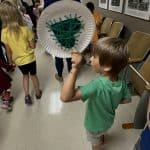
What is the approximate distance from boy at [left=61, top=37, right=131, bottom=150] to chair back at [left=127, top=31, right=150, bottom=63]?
4.00 feet

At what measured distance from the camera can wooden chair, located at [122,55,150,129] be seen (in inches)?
75.9

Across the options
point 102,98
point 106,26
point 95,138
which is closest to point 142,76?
point 95,138

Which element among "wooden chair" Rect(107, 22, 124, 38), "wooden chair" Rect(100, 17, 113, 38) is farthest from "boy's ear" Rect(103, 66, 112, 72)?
"wooden chair" Rect(100, 17, 113, 38)

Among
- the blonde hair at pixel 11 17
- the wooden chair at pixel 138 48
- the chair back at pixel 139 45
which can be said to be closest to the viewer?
the blonde hair at pixel 11 17

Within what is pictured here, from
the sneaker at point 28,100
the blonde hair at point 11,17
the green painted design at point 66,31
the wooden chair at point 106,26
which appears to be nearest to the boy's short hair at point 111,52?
the green painted design at point 66,31

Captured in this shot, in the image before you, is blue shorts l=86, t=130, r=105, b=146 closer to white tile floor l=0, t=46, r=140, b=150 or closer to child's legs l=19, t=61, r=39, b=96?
white tile floor l=0, t=46, r=140, b=150

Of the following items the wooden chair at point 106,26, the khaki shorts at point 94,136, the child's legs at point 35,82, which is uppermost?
the wooden chair at point 106,26

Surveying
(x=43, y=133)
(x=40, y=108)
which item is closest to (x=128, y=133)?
(x=43, y=133)

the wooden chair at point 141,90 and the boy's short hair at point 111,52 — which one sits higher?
the boy's short hair at point 111,52

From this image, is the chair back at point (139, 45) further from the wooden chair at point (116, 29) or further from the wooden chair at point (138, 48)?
the wooden chair at point (116, 29)

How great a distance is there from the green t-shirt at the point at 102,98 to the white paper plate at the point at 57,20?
1.00ft

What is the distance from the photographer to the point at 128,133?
7.26ft

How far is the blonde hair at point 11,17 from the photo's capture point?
90.7 inches

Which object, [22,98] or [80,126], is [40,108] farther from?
[80,126]
